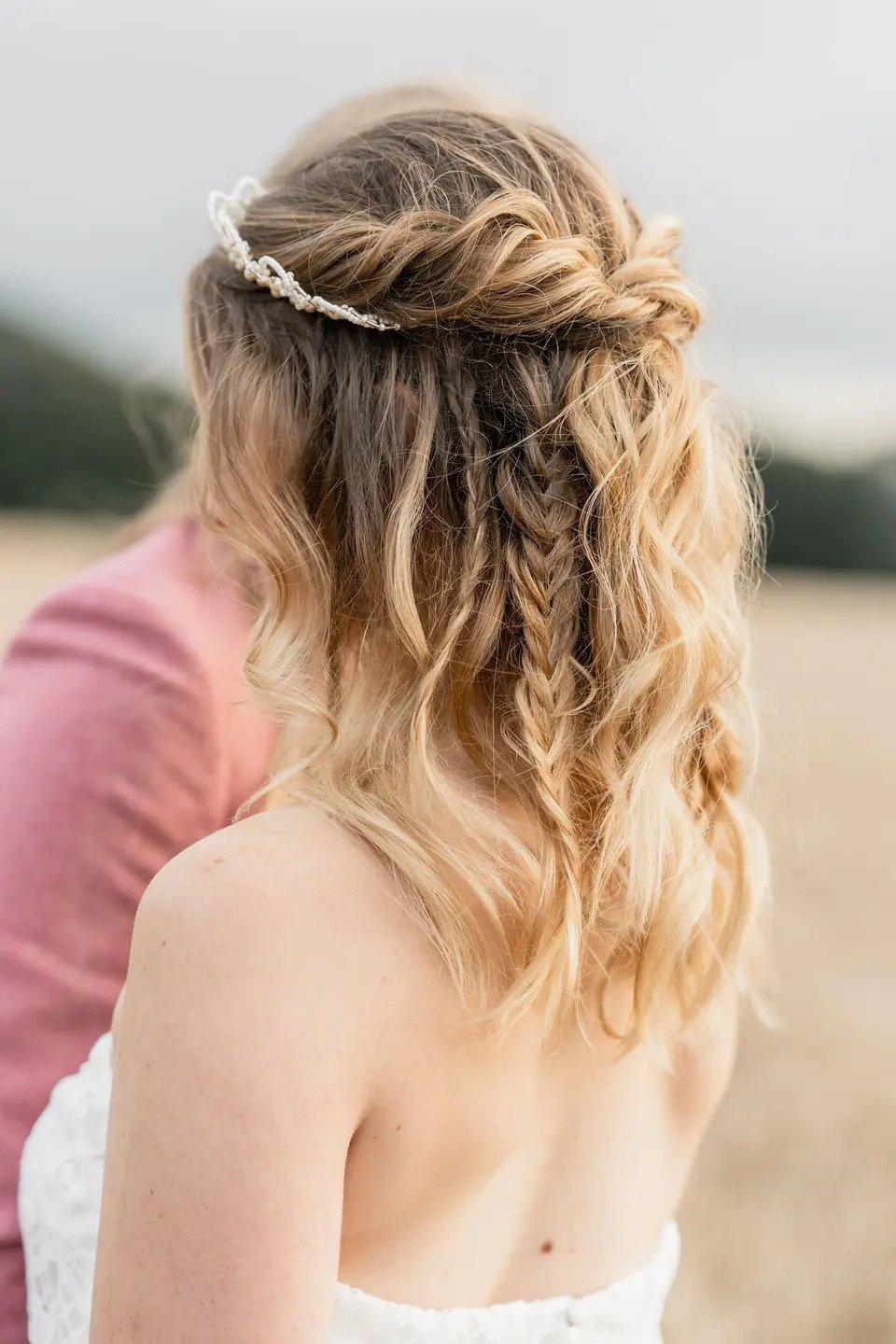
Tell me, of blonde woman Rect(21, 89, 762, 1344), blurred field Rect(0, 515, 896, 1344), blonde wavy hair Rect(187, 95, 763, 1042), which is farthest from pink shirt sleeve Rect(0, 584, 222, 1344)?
blurred field Rect(0, 515, 896, 1344)

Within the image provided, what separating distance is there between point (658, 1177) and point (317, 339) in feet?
3.57

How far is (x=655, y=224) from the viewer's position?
148cm

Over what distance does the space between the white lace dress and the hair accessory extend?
0.97m

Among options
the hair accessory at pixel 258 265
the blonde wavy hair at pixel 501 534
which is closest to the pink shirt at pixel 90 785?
the blonde wavy hair at pixel 501 534

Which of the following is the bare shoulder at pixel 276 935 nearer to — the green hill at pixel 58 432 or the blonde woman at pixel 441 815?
the blonde woman at pixel 441 815

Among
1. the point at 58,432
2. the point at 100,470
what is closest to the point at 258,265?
the point at 100,470

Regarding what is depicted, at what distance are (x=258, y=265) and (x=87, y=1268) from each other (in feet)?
3.99

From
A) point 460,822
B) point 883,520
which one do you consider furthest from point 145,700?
point 883,520

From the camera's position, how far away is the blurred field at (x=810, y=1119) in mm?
3363

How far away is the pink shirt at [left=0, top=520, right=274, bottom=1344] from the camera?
63.9 inches

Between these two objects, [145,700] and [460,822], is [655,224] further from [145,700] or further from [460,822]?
[145,700]

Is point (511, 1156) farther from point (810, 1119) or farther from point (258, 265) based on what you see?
point (810, 1119)

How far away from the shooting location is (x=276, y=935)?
1.02 metres

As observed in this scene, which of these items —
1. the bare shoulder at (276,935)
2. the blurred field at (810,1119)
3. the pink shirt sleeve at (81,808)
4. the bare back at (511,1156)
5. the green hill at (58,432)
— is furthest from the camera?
the green hill at (58,432)
